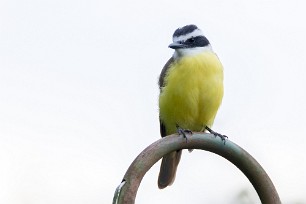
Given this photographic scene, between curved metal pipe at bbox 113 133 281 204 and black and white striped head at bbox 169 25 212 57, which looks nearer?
curved metal pipe at bbox 113 133 281 204

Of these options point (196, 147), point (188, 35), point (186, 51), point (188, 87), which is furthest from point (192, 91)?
point (196, 147)

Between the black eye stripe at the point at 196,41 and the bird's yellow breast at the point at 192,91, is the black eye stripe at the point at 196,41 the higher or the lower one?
the higher one

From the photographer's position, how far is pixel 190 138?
11.9ft

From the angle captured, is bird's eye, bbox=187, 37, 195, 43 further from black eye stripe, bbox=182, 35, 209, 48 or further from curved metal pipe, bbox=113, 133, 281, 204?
curved metal pipe, bbox=113, 133, 281, 204

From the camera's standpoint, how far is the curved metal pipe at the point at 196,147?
122 inches

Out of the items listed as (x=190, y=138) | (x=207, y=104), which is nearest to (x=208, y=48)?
(x=207, y=104)

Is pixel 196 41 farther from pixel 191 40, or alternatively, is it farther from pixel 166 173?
pixel 166 173

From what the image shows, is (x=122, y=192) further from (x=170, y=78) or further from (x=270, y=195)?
(x=170, y=78)

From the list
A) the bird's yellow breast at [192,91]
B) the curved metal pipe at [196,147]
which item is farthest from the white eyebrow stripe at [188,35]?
the curved metal pipe at [196,147]

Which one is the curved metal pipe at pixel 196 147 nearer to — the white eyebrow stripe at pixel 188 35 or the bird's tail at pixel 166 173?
the bird's tail at pixel 166 173

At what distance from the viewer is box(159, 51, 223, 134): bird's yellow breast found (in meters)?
5.95

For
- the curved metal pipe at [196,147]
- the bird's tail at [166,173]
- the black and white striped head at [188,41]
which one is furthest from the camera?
the black and white striped head at [188,41]

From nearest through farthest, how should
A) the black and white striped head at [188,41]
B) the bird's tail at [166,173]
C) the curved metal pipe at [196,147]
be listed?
the curved metal pipe at [196,147]
the bird's tail at [166,173]
the black and white striped head at [188,41]

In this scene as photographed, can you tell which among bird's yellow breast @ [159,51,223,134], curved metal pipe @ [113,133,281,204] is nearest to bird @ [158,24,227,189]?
bird's yellow breast @ [159,51,223,134]
